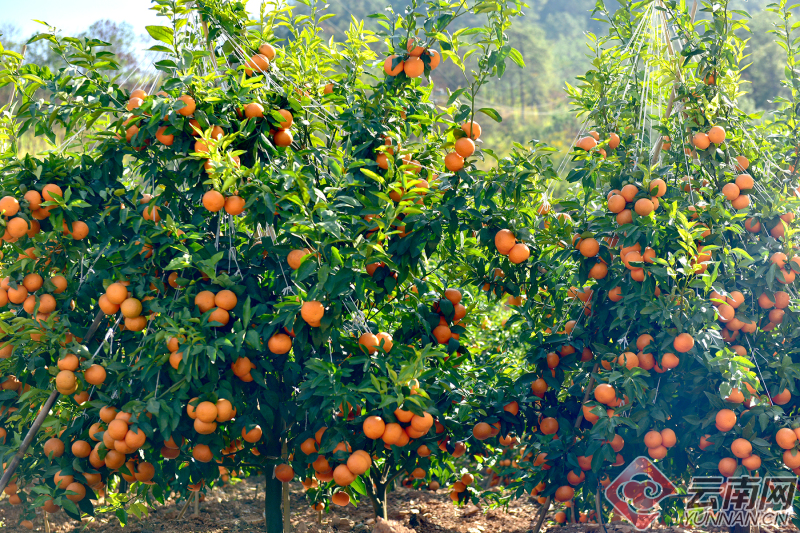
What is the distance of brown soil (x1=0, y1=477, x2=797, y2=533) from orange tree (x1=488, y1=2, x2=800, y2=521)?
70cm

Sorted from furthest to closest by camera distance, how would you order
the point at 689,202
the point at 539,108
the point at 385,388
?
the point at 539,108, the point at 689,202, the point at 385,388

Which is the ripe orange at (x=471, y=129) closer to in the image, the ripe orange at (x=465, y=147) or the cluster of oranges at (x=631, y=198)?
the ripe orange at (x=465, y=147)

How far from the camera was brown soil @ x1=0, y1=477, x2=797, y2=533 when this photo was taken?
283cm

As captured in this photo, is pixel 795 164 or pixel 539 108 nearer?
pixel 795 164

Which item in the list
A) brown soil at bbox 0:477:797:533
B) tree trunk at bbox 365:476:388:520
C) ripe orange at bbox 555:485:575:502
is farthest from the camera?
brown soil at bbox 0:477:797:533

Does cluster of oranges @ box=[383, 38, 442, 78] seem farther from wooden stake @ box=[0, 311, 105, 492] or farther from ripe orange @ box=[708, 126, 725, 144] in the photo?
wooden stake @ box=[0, 311, 105, 492]

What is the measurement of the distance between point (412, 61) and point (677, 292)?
1.17 m

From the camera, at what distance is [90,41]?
1831 mm

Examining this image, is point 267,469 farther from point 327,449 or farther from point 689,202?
point 689,202

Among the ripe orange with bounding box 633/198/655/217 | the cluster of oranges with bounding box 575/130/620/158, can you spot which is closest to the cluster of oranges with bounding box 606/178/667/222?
the ripe orange with bounding box 633/198/655/217

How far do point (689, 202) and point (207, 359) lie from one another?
173 cm

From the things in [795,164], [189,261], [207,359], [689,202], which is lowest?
[207,359]

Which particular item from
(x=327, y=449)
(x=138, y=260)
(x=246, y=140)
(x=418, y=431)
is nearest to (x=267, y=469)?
(x=327, y=449)

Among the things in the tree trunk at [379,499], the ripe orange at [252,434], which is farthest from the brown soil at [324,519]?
the ripe orange at [252,434]
